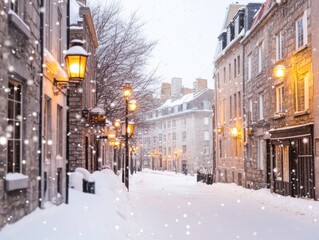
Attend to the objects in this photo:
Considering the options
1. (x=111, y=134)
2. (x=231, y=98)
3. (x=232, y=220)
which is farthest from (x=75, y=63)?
(x=231, y=98)

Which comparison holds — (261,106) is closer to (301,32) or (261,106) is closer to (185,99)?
(301,32)

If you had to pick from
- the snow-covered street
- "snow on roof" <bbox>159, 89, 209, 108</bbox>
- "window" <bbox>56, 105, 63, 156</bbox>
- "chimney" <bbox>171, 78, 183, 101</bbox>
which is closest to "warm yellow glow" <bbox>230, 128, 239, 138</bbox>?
the snow-covered street

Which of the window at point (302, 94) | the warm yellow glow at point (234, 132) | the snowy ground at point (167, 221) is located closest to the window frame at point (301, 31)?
the window at point (302, 94)

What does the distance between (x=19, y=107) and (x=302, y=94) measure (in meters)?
14.7

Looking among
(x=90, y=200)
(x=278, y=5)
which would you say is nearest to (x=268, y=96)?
(x=278, y=5)

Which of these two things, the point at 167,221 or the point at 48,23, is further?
the point at 167,221

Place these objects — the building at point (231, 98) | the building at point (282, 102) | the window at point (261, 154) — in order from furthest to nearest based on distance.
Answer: the building at point (231, 98) < the window at point (261, 154) < the building at point (282, 102)

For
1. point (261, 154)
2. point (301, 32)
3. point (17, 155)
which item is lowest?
point (261, 154)

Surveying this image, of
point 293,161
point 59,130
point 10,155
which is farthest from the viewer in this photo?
point 293,161

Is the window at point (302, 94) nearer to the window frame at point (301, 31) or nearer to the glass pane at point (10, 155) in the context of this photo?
the window frame at point (301, 31)

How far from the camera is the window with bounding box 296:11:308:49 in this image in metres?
20.3

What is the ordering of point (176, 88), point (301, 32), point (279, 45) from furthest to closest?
point (176, 88), point (279, 45), point (301, 32)

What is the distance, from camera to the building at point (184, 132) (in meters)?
79.9

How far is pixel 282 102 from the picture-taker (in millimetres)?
23781
